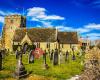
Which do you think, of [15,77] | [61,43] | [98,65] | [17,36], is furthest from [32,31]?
[98,65]

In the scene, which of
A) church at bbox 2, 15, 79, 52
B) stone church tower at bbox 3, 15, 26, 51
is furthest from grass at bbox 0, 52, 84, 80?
stone church tower at bbox 3, 15, 26, 51

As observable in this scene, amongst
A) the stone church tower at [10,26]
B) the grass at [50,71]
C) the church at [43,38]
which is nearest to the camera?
the grass at [50,71]

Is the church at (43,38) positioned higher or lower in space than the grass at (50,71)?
higher

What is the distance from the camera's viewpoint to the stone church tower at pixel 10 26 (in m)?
92.4

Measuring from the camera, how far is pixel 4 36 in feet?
308

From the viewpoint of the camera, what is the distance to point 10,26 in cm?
9281

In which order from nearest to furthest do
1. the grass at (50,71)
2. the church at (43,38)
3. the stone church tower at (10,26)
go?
the grass at (50,71) < the church at (43,38) < the stone church tower at (10,26)

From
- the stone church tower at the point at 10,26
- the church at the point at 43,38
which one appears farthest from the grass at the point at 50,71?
the stone church tower at the point at 10,26

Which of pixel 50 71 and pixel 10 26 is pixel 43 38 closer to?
pixel 10 26

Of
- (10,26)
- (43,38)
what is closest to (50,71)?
(43,38)

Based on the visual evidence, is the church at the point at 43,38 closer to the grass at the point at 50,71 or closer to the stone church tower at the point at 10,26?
the stone church tower at the point at 10,26

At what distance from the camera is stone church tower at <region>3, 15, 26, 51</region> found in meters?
92.4

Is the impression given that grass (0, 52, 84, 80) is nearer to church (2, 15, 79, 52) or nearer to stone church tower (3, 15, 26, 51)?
church (2, 15, 79, 52)

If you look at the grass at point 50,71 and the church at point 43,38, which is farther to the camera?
the church at point 43,38
